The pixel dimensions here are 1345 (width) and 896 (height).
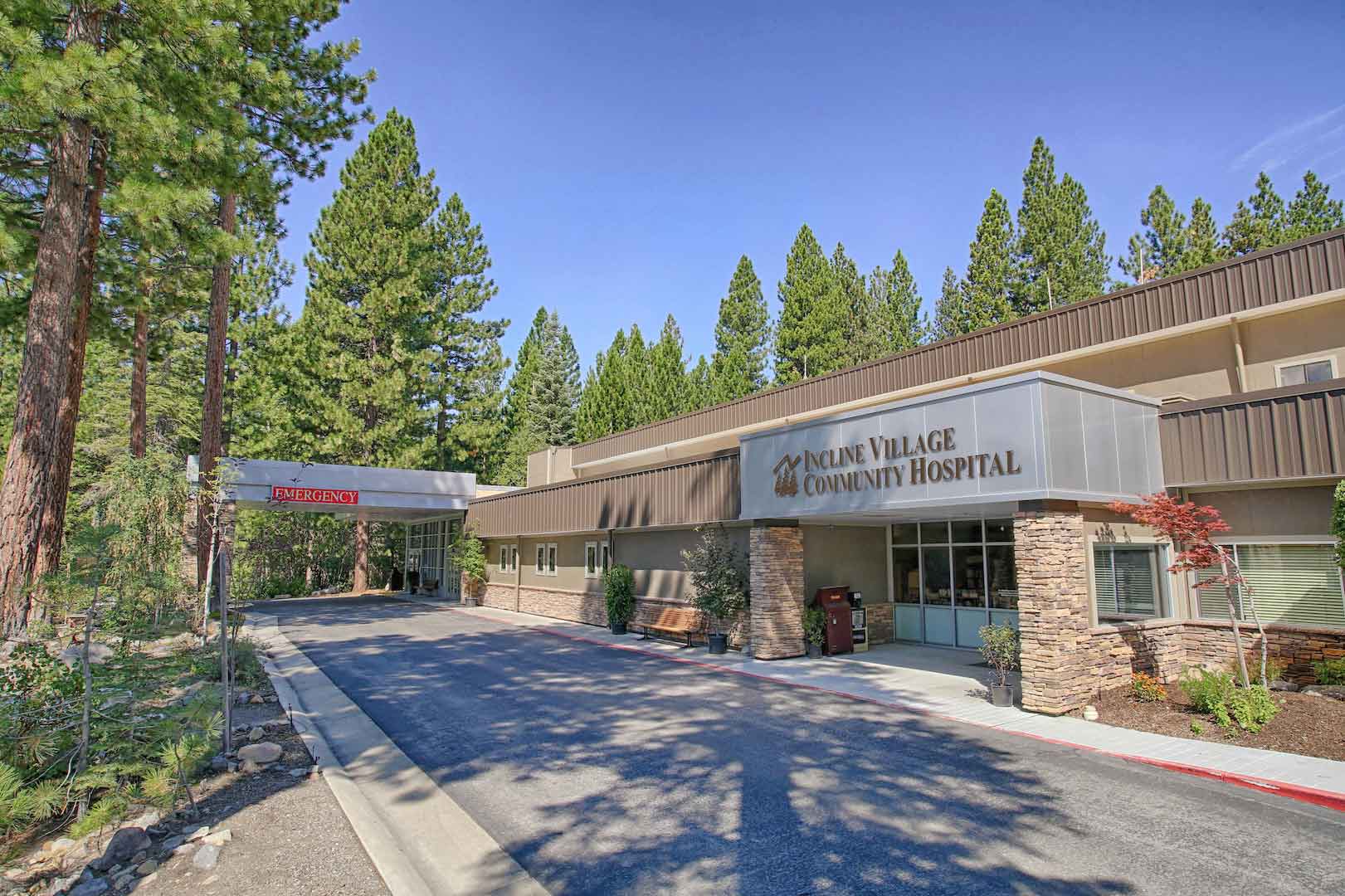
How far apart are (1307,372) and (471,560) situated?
87.9 ft

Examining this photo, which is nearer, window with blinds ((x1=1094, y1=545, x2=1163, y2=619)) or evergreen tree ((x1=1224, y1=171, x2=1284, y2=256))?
window with blinds ((x1=1094, y1=545, x2=1163, y2=619))

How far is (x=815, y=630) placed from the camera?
1579 centimetres

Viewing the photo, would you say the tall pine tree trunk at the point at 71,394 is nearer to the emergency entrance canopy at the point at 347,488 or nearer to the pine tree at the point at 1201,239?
the emergency entrance canopy at the point at 347,488

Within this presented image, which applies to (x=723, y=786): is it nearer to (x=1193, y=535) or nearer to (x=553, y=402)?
(x=1193, y=535)

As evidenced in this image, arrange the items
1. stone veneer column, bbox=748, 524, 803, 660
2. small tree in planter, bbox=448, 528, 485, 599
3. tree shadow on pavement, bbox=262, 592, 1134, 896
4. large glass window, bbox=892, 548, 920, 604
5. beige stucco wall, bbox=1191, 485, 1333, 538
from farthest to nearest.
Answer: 1. small tree in planter, bbox=448, 528, 485, 599
2. large glass window, bbox=892, 548, 920, 604
3. stone veneer column, bbox=748, 524, 803, 660
4. beige stucco wall, bbox=1191, 485, 1333, 538
5. tree shadow on pavement, bbox=262, 592, 1134, 896

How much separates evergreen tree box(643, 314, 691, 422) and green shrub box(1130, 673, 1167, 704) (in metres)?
36.5

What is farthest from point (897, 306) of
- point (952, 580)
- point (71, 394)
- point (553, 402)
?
point (71, 394)

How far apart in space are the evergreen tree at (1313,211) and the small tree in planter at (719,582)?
29128 millimetres

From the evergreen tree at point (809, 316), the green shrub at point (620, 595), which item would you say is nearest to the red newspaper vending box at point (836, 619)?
the green shrub at point (620, 595)

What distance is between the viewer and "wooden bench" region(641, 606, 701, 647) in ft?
59.1

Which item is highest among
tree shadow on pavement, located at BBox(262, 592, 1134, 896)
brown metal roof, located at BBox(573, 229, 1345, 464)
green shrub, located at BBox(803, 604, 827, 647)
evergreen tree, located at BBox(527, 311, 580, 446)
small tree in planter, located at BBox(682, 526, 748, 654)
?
evergreen tree, located at BBox(527, 311, 580, 446)

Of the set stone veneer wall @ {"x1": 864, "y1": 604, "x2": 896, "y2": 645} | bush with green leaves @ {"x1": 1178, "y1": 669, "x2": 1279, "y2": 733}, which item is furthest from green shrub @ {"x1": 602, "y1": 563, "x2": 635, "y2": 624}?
bush with green leaves @ {"x1": 1178, "y1": 669, "x2": 1279, "y2": 733}

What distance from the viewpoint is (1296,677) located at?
10656 mm

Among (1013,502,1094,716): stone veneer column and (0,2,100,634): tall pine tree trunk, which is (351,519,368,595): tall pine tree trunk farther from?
(1013,502,1094,716): stone veneer column
